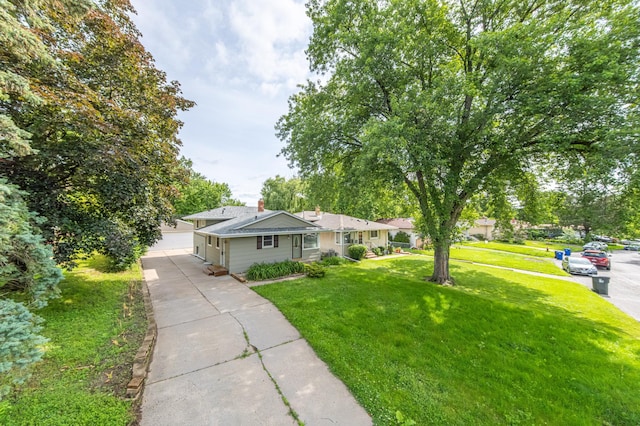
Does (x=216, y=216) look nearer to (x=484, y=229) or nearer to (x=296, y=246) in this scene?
(x=296, y=246)

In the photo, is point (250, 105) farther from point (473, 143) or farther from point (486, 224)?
point (486, 224)

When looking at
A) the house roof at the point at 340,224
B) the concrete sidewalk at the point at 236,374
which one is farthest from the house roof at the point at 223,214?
the concrete sidewalk at the point at 236,374

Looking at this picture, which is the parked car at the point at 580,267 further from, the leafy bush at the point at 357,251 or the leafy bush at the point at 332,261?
the leafy bush at the point at 332,261

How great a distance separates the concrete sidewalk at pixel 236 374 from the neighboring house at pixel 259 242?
4.85m

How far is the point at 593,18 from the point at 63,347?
18.6 m

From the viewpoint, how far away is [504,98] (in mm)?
8109

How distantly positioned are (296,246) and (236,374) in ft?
36.0

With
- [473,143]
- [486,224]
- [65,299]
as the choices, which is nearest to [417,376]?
[473,143]

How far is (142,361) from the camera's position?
4.79 meters

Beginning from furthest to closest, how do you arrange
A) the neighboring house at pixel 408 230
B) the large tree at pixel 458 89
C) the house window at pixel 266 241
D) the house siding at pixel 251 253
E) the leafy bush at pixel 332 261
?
the neighboring house at pixel 408 230
the leafy bush at pixel 332 261
the house window at pixel 266 241
the house siding at pixel 251 253
the large tree at pixel 458 89

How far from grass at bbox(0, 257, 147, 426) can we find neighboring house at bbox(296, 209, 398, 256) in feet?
42.4

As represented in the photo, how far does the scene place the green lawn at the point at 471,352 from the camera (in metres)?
3.99

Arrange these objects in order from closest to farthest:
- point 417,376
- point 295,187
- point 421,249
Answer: point 417,376
point 421,249
point 295,187

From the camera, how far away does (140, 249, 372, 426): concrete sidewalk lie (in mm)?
3691
